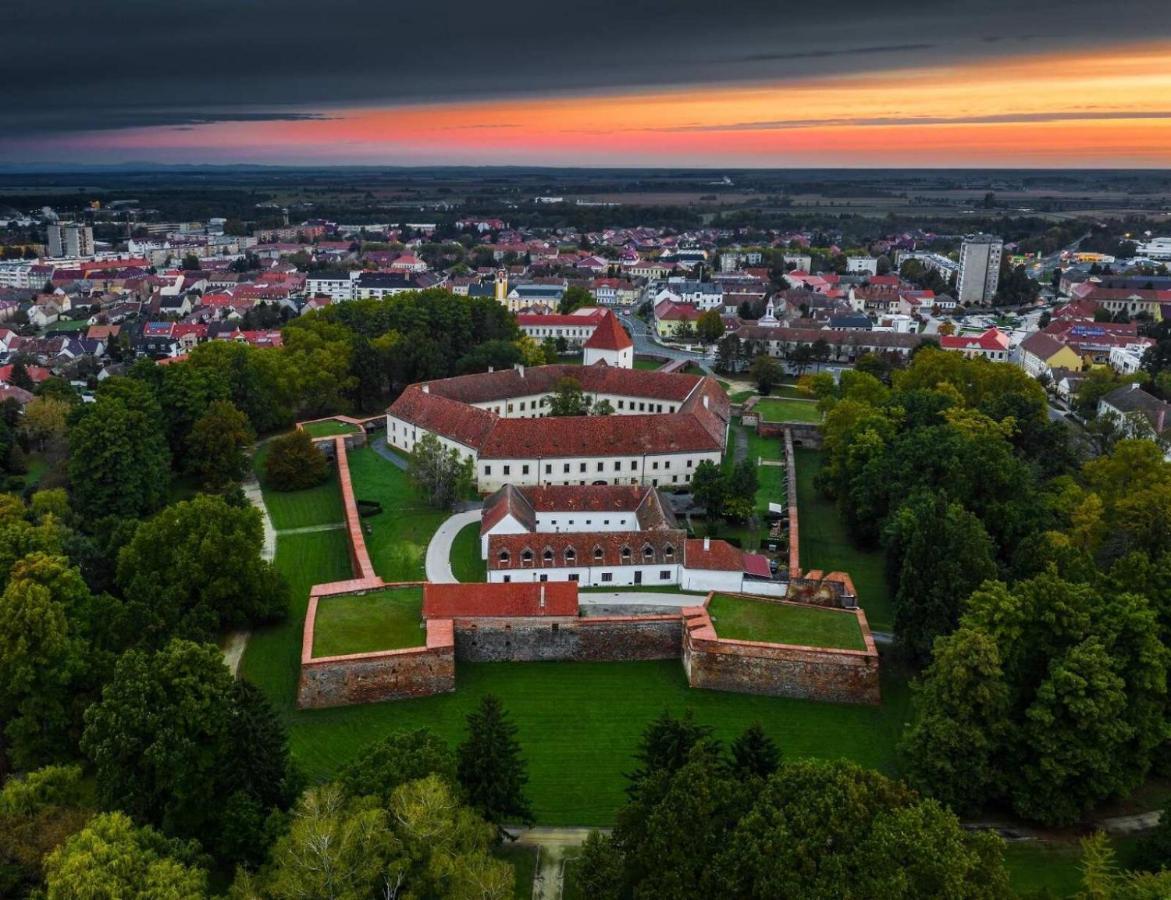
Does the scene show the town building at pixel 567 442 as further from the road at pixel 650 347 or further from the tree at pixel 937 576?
the road at pixel 650 347

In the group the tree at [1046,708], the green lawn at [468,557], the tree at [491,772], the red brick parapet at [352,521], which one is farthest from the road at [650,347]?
the tree at [491,772]

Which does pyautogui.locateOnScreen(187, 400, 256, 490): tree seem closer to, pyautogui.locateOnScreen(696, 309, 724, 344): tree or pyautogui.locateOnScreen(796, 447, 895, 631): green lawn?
pyautogui.locateOnScreen(796, 447, 895, 631): green lawn

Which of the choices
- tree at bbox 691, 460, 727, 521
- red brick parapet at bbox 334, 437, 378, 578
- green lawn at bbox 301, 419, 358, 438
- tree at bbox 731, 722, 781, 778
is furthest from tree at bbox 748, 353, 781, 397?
tree at bbox 731, 722, 781, 778

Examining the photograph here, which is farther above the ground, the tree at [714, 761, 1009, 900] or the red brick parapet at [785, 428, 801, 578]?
the tree at [714, 761, 1009, 900]

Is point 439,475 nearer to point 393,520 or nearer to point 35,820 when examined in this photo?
point 393,520

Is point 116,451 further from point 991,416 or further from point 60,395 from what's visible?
point 991,416

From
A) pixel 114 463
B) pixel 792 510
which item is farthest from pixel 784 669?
pixel 114 463

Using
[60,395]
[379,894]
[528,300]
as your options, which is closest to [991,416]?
[379,894]

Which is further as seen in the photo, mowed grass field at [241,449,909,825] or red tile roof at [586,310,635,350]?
red tile roof at [586,310,635,350]
